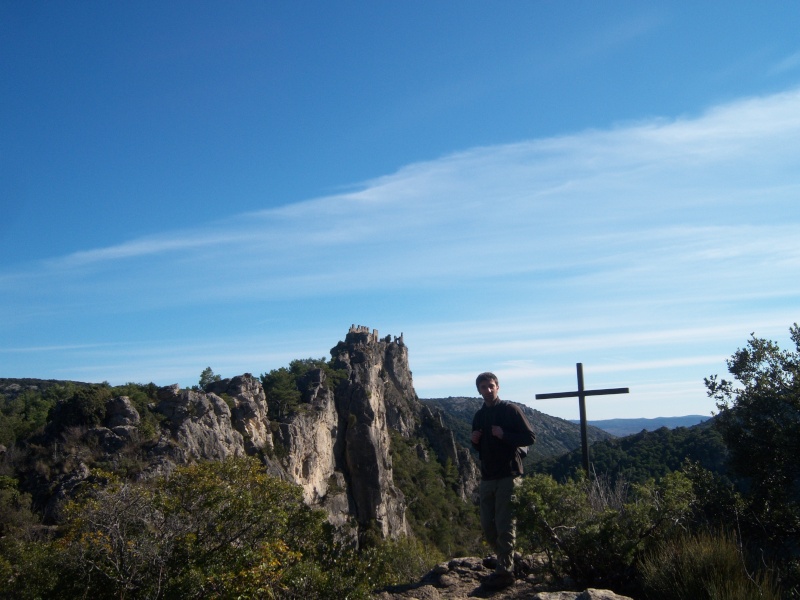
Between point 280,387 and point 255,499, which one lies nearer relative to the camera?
point 255,499

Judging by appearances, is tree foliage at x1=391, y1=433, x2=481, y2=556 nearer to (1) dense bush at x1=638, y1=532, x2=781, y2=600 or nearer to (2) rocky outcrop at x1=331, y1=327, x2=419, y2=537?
(2) rocky outcrop at x1=331, y1=327, x2=419, y2=537

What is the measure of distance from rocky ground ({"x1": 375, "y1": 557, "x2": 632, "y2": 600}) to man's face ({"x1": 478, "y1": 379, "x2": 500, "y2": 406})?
1.92 meters

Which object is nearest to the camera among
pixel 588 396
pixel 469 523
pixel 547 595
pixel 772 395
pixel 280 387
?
pixel 547 595

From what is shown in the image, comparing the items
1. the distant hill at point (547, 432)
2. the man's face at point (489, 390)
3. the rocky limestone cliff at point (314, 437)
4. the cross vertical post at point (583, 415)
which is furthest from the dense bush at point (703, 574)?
the distant hill at point (547, 432)

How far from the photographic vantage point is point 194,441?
33438 mm

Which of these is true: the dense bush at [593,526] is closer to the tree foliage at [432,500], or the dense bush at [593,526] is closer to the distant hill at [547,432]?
the tree foliage at [432,500]

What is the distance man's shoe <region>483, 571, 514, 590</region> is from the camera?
255 inches

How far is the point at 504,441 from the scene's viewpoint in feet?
21.9

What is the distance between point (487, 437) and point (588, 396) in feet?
8.30

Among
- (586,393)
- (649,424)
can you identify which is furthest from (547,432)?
(586,393)

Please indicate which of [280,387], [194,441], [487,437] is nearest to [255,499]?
[487,437]

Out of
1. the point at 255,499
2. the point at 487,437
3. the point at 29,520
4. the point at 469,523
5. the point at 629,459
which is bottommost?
the point at 469,523

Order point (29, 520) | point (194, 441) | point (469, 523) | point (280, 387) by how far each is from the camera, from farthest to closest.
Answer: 1. point (469, 523)
2. point (280, 387)
3. point (194, 441)
4. point (29, 520)

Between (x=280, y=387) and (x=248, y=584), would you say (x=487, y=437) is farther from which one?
(x=280, y=387)
